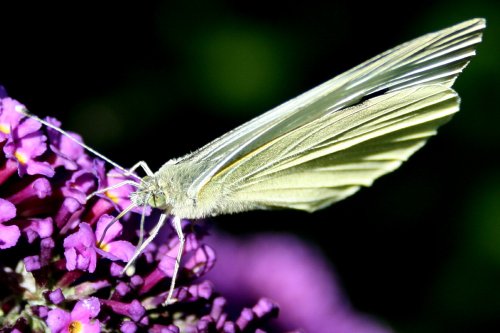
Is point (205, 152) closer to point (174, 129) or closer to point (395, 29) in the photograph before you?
point (174, 129)

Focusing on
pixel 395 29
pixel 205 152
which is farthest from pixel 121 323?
pixel 395 29

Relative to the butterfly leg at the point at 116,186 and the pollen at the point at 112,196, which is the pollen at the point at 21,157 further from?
the pollen at the point at 112,196

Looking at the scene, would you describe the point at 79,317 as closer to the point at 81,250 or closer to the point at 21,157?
the point at 81,250

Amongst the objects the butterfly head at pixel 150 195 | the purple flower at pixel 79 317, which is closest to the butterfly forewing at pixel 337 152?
the butterfly head at pixel 150 195

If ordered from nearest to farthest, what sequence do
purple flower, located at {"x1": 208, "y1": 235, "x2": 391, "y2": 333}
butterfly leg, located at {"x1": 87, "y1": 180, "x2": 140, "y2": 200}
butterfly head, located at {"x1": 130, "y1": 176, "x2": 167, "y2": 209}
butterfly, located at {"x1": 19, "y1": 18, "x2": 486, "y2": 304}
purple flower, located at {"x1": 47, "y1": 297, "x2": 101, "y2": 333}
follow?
1. purple flower, located at {"x1": 47, "y1": 297, "x2": 101, "y2": 333}
2. butterfly leg, located at {"x1": 87, "y1": 180, "x2": 140, "y2": 200}
3. butterfly head, located at {"x1": 130, "y1": 176, "x2": 167, "y2": 209}
4. butterfly, located at {"x1": 19, "y1": 18, "x2": 486, "y2": 304}
5. purple flower, located at {"x1": 208, "y1": 235, "x2": 391, "y2": 333}

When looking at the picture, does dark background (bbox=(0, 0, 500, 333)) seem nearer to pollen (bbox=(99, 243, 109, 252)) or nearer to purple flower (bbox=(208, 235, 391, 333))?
purple flower (bbox=(208, 235, 391, 333))

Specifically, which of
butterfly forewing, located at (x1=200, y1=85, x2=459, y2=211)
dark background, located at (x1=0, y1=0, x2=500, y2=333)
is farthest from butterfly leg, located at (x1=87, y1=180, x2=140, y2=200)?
dark background, located at (x1=0, y1=0, x2=500, y2=333)
